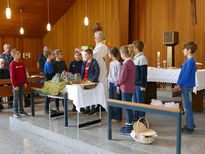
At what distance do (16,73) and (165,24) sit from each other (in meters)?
5.66

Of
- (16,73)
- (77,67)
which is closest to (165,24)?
(77,67)

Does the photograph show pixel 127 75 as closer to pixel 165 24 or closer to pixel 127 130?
pixel 127 130

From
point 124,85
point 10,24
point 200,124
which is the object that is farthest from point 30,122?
point 10,24

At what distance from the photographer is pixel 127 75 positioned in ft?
12.1

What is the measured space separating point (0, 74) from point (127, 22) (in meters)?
4.87

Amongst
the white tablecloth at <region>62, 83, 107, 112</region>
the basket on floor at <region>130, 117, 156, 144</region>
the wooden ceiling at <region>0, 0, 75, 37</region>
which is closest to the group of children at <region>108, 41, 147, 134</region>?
the white tablecloth at <region>62, 83, 107, 112</region>

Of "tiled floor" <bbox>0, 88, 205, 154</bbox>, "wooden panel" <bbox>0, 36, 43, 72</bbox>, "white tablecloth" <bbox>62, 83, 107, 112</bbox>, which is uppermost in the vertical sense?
"wooden panel" <bbox>0, 36, 43, 72</bbox>

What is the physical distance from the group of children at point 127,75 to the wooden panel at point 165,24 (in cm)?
432

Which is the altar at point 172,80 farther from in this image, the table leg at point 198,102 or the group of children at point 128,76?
the group of children at point 128,76

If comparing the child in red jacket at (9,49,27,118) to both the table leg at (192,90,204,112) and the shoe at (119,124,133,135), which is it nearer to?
the shoe at (119,124,133,135)

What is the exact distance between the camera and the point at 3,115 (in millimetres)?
5656

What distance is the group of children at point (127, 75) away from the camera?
3.76 metres

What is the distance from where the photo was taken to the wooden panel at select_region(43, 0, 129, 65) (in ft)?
29.2

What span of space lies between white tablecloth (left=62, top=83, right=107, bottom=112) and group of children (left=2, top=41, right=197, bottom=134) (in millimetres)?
236
